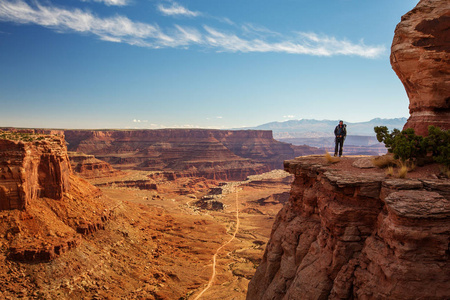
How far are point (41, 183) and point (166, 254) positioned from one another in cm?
1524

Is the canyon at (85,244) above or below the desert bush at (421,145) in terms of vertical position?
below

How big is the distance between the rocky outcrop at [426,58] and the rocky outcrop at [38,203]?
25.9 meters

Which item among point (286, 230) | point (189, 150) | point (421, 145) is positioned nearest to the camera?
point (421, 145)

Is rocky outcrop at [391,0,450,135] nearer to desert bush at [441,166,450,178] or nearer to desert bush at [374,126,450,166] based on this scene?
desert bush at [374,126,450,166]

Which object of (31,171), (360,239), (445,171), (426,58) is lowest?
(360,239)

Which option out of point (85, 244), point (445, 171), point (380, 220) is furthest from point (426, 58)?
point (85, 244)

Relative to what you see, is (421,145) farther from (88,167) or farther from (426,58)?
(88,167)

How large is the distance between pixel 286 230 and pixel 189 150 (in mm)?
121190

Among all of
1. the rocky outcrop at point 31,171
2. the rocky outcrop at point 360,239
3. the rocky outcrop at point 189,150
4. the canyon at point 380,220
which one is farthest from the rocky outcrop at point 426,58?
the rocky outcrop at point 189,150

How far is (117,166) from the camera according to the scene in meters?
123

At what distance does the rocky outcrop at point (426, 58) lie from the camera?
12328mm

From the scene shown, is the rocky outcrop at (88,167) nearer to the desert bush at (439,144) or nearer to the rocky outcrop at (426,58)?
the rocky outcrop at (426,58)

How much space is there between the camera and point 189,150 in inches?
5290

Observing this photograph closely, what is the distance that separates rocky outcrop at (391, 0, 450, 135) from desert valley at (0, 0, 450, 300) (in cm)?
5
